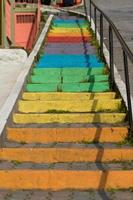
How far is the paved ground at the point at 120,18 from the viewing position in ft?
45.5

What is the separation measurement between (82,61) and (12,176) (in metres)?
6.78

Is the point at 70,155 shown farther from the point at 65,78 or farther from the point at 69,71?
the point at 69,71

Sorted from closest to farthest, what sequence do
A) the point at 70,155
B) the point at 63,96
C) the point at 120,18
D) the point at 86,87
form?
1. the point at 70,155
2. the point at 63,96
3. the point at 86,87
4. the point at 120,18

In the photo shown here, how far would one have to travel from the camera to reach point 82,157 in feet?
19.0

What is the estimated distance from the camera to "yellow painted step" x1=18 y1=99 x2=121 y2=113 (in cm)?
746

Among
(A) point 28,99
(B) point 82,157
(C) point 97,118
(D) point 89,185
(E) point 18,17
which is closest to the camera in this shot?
(D) point 89,185

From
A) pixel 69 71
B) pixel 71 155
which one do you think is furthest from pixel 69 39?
pixel 71 155

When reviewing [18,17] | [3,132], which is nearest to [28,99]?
[3,132]

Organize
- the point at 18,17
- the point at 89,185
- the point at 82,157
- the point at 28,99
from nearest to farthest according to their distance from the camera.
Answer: the point at 89,185 < the point at 82,157 < the point at 28,99 < the point at 18,17

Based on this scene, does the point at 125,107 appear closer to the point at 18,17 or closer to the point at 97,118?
the point at 97,118

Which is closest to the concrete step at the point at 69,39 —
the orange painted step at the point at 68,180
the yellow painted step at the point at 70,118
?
the yellow painted step at the point at 70,118

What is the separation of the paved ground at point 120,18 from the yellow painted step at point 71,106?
3.51 m

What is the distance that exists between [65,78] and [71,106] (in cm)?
235

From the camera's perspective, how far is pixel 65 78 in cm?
980
